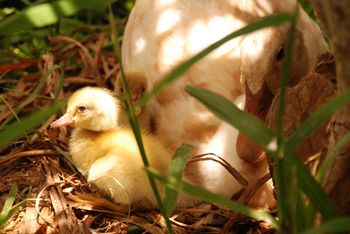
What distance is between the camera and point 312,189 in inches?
52.3

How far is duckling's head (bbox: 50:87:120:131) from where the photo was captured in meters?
2.13

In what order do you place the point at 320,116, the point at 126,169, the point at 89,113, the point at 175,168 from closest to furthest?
1. the point at 320,116
2. the point at 175,168
3. the point at 126,169
4. the point at 89,113

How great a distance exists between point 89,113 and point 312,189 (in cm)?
96

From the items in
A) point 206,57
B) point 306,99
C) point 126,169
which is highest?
point 206,57

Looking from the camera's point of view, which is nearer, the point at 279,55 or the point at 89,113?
the point at 279,55

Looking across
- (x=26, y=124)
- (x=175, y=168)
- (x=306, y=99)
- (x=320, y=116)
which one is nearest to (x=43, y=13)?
(x=26, y=124)

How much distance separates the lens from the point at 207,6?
2182mm

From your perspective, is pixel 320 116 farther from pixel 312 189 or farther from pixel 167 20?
pixel 167 20

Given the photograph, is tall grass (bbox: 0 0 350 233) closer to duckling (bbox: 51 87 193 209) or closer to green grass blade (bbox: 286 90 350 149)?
green grass blade (bbox: 286 90 350 149)

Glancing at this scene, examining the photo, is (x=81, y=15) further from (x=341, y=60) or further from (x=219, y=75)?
(x=341, y=60)

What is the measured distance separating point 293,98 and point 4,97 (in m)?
1.25

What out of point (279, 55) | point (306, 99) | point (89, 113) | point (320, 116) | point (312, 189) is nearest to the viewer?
point (320, 116)

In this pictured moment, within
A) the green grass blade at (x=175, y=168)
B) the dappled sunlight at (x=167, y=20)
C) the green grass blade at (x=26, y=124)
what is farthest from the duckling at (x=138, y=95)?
the green grass blade at (x=26, y=124)

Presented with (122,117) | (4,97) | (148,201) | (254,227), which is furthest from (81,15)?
(254,227)
